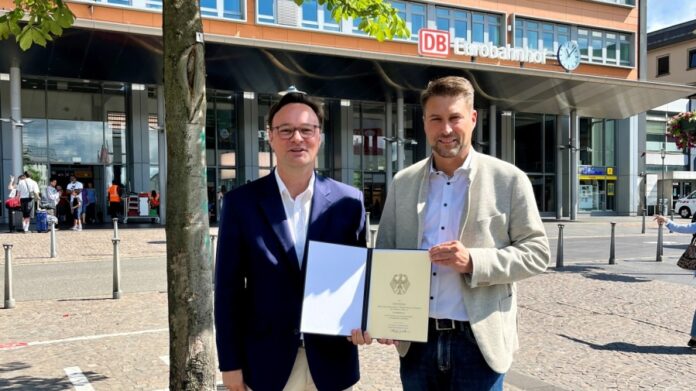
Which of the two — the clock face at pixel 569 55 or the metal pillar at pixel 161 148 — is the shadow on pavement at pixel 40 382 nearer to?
the metal pillar at pixel 161 148

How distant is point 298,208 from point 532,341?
454cm

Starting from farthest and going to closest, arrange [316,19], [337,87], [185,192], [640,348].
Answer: [316,19]
[337,87]
[640,348]
[185,192]

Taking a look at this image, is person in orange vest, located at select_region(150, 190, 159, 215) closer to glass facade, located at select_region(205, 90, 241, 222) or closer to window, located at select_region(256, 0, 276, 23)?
glass facade, located at select_region(205, 90, 241, 222)

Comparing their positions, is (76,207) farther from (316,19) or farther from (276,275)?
(276,275)

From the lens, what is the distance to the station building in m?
22.4

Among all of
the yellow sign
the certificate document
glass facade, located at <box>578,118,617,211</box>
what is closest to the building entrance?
the certificate document

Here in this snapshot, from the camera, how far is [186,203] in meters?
3.46

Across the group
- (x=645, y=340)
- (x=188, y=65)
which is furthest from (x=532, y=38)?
(x=188, y=65)

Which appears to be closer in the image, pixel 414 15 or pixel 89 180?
pixel 89 180

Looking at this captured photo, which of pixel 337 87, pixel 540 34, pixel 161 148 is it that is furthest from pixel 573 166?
pixel 161 148

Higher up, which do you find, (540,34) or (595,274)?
(540,34)

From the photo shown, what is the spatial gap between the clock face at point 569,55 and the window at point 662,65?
35.2 metres

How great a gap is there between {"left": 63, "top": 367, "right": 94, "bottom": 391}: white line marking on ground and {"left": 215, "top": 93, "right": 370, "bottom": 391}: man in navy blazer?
9.19 feet

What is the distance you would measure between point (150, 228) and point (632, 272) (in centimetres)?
1757
